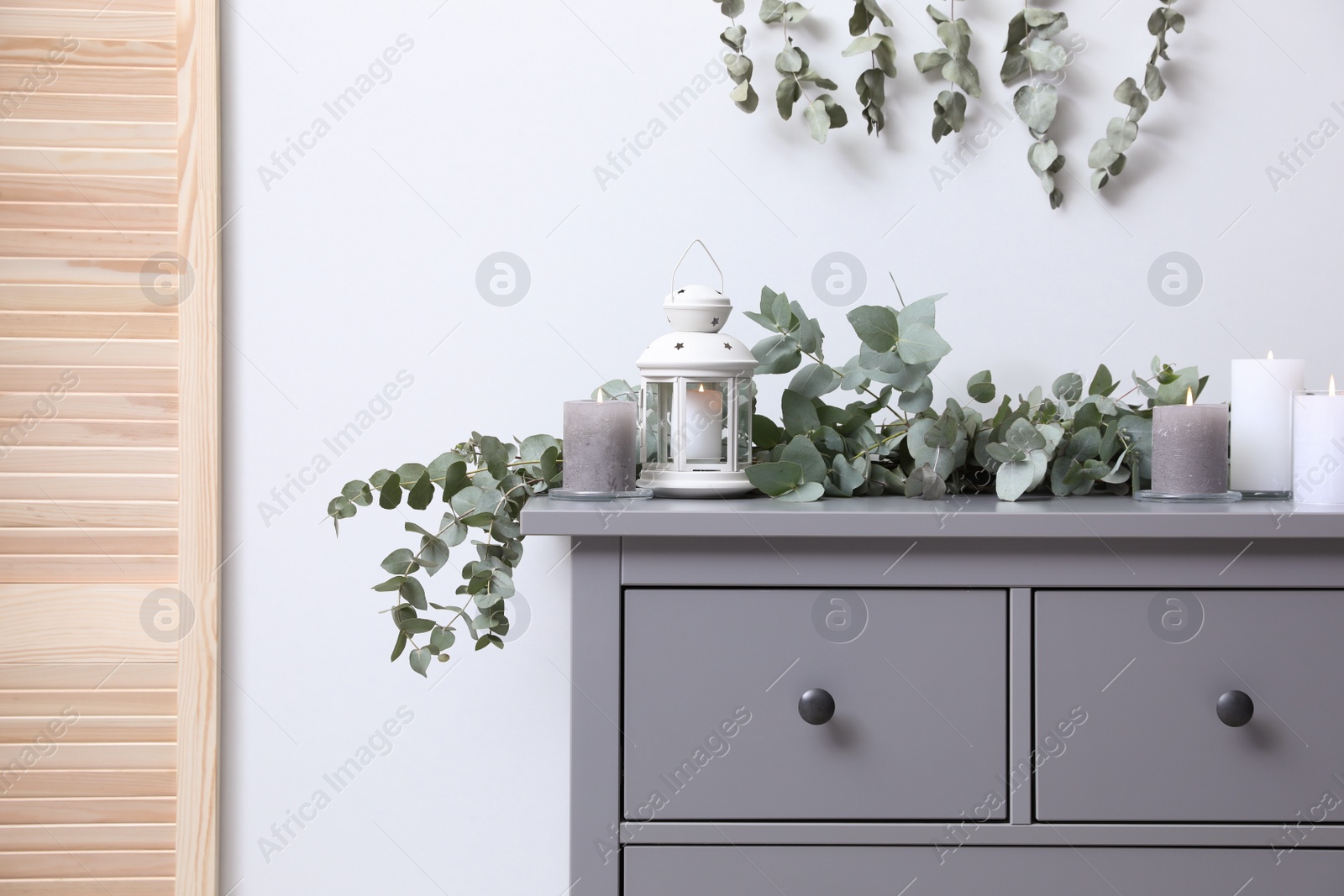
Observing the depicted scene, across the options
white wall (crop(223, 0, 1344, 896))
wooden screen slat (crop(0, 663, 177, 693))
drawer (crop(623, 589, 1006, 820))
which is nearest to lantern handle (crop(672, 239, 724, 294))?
white wall (crop(223, 0, 1344, 896))

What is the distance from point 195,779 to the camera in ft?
3.91

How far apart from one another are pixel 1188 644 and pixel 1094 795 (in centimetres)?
15

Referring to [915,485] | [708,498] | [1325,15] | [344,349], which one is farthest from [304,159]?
[1325,15]

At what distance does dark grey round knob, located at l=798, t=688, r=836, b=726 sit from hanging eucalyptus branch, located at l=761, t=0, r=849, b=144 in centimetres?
74

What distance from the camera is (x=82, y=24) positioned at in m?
1.20

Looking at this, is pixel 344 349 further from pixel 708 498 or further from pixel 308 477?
pixel 708 498

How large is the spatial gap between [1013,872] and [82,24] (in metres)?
1.50

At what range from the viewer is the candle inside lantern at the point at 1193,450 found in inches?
33.6

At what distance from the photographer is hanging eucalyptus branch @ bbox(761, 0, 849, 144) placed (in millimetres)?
1158

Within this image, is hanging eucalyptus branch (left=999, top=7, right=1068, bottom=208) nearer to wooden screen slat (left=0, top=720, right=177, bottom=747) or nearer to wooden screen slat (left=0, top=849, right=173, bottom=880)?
wooden screen slat (left=0, top=720, right=177, bottom=747)

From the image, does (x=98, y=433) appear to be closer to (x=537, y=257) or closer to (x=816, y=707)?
(x=537, y=257)

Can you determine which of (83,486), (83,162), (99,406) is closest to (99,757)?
(83,486)

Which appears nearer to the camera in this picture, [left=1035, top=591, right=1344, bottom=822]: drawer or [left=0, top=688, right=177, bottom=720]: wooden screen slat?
[left=1035, top=591, right=1344, bottom=822]: drawer

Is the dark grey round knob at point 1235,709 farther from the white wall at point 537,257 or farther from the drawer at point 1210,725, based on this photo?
the white wall at point 537,257
